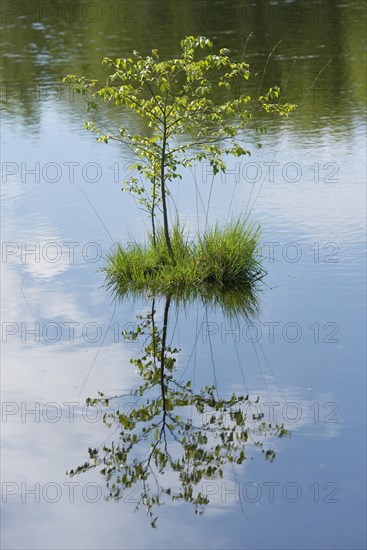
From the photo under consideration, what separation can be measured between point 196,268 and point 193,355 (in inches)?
65.3

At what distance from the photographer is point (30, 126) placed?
54.4ft

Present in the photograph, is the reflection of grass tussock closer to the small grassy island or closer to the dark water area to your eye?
the small grassy island

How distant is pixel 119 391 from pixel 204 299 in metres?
1.89

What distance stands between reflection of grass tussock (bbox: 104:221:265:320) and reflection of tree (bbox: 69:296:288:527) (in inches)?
65.5

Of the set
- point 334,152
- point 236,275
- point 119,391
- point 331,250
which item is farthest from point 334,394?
point 334,152

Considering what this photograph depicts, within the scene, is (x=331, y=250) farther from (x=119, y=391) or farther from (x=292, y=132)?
(x=292, y=132)

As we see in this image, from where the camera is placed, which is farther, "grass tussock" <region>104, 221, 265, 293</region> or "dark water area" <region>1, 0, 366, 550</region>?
"grass tussock" <region>104, 221, 265, 293</region>

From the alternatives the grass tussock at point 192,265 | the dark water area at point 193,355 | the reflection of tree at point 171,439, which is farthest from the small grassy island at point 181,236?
the reflection of tree at point 171,439

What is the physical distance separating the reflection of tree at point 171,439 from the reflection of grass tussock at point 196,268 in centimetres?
166

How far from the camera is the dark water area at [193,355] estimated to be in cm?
600

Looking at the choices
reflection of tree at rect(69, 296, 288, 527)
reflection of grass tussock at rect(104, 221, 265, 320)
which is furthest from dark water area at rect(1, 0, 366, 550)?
reflection of grass tussock at rect(104, 221, 265, 320)

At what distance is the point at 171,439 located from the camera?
269 inches

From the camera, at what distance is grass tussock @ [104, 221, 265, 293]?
966 cm

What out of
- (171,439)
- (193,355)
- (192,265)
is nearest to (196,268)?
(192,265)
